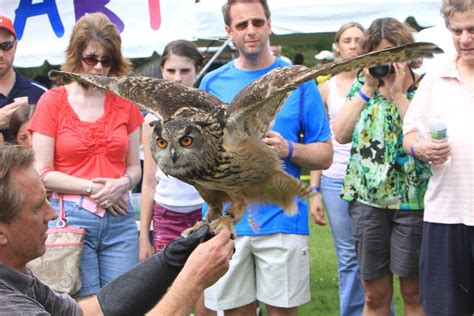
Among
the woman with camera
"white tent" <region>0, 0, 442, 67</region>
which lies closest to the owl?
the woman with camera

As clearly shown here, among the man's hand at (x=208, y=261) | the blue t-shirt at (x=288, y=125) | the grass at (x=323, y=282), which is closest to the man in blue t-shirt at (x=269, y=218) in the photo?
the blue t-shirt at (x=288, y=125)

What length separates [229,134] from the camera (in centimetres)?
313

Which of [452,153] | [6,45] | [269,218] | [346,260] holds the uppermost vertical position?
[6,45]

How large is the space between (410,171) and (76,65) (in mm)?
2005

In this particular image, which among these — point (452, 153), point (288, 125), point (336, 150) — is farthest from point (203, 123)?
point (336, 150)

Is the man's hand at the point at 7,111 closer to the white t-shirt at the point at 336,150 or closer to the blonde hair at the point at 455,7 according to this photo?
the white t-shirt at the point at 336,150

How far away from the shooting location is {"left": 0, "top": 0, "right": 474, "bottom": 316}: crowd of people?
3740mm

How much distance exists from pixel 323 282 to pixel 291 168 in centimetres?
310

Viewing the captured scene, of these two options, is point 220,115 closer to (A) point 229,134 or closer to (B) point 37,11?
(A) point 229,134

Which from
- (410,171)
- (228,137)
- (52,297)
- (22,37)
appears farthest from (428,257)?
(22,37)

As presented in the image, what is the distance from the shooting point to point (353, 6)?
26.4ft

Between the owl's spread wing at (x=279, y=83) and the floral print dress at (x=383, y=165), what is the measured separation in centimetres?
118

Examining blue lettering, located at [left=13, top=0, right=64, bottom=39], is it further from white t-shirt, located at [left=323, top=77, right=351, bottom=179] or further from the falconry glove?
the falconry glove

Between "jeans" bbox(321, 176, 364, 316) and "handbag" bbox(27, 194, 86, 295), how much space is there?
184cm
